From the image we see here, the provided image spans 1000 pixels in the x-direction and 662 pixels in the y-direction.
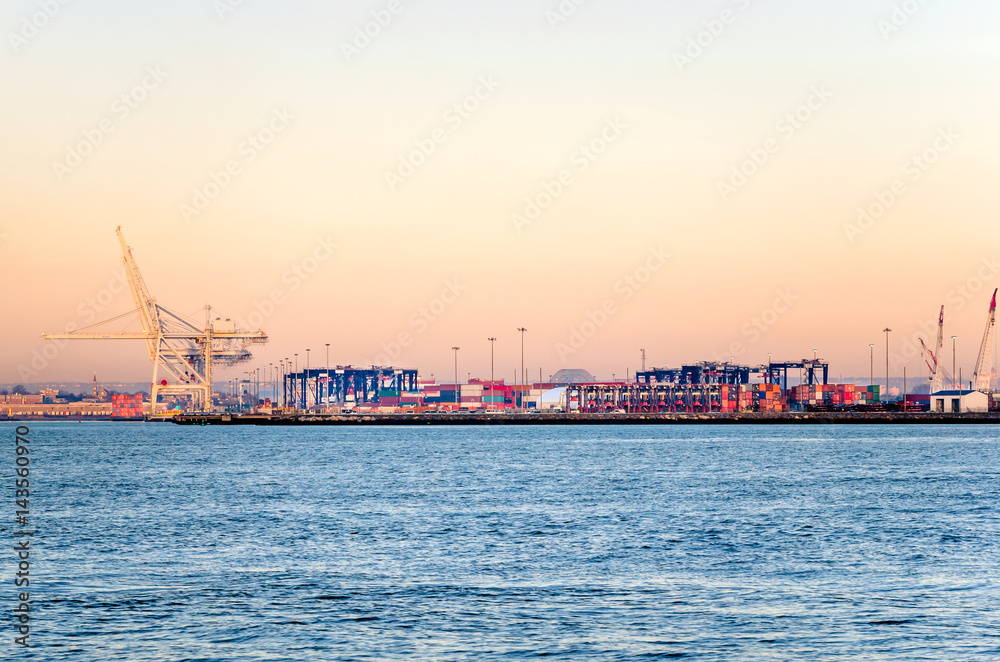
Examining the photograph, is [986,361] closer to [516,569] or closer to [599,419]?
[599,419]

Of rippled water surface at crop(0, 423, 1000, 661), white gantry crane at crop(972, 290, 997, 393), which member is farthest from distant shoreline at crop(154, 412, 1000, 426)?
rippled water surface at crop(0, 423, 1000, 661)

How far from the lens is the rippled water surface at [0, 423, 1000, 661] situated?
607 inches

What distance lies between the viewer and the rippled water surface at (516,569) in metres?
15.4

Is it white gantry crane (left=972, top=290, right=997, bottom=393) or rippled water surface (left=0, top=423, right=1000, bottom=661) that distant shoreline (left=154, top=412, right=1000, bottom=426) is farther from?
rippled water surface (left=0, top=423, right=1000, bottom=661)

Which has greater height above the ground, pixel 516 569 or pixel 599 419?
pixel 516 569

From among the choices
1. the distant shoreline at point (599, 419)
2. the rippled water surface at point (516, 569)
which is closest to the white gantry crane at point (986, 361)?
the distant shoreline at point (599, 419)

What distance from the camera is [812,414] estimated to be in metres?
150

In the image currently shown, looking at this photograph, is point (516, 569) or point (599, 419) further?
point (599, 419)

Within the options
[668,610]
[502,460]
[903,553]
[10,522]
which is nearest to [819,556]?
[903,553]

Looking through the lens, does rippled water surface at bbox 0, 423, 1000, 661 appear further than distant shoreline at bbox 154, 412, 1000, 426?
No

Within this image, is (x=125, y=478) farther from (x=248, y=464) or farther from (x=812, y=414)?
(x=812, y=414)

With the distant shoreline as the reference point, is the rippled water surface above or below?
above

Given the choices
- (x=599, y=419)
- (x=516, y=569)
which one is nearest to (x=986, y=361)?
(x=599, y=419)

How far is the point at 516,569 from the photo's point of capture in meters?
21.4
